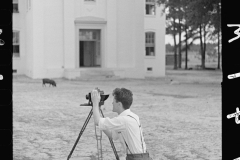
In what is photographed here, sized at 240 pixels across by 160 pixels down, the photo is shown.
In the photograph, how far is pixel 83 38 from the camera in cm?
3344

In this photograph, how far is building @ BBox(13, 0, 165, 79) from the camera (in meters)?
31.5

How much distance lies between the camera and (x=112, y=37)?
3278cm

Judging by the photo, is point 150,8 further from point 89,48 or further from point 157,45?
point 89,48

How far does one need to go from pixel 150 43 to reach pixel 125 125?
3295 centimetres

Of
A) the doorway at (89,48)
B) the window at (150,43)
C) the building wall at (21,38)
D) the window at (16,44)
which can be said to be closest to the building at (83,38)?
the doorway at (89,48)

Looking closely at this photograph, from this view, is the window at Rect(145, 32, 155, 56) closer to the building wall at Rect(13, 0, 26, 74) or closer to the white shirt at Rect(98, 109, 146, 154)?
the building wall at Rect(13, 0, 26, 74)

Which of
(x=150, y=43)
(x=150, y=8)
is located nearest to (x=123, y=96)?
(x=150, y=43)

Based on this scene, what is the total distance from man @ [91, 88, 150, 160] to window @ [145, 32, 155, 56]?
3278 cm

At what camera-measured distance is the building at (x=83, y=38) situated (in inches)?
1242

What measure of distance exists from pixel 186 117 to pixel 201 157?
5.03 metres

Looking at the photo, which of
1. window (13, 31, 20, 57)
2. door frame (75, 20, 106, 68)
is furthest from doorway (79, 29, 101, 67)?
window (13, 31, 20, 57)

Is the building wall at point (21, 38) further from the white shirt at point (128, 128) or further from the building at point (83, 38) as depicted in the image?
the white shirt at point (128, 128)
